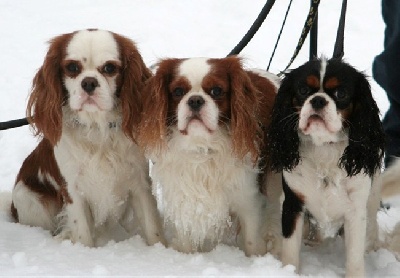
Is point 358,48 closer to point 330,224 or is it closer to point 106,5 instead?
point 106,5

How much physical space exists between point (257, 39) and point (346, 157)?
17.0ft

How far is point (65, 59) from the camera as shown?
282cm

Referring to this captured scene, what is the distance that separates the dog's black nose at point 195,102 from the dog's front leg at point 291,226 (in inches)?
20.2

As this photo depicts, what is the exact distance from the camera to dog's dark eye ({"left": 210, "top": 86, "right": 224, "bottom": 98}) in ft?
8.93

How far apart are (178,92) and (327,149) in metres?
0.72

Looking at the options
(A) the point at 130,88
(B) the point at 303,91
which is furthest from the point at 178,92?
(B) the point at 303,91

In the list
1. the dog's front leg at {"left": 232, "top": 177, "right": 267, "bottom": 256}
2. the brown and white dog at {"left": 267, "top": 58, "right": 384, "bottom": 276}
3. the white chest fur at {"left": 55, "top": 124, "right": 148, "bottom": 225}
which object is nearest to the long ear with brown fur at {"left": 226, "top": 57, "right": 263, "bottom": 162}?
the brown and white dog at {"left": 267, "top": 58, "right": 384, "bottom": 276}

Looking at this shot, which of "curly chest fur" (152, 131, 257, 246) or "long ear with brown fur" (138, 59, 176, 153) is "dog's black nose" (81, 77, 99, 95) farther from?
"curly chest fur" (152, 131, 257, 246)

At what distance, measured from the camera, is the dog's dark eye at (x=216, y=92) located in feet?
8.93

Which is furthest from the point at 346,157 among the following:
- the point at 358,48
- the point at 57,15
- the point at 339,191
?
the point at 57,15

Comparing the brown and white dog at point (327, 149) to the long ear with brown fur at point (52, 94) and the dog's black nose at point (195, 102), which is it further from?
the long ear with brown fur at point (52, 94)

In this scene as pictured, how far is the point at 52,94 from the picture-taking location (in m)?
2.84

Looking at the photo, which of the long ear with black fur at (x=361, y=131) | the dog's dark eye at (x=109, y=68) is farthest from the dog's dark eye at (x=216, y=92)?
the long ear with black fur at (x=361, y=131)

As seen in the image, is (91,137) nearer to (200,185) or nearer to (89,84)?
(89,84)
